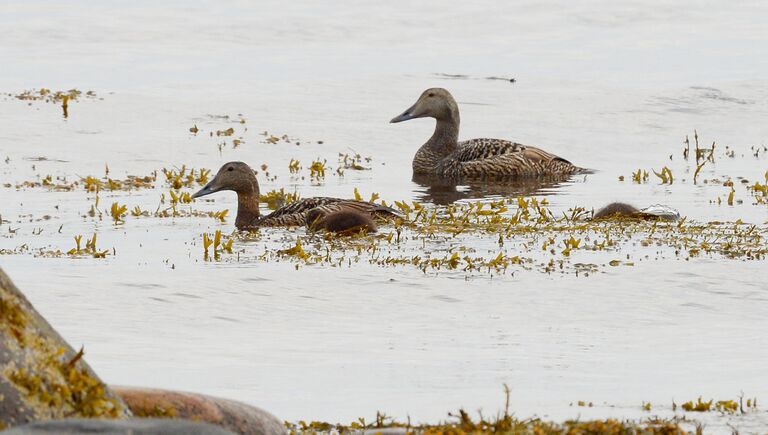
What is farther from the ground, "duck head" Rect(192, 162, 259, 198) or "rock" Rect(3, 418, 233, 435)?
"duck head" Rect(192, 162, 259, 198)

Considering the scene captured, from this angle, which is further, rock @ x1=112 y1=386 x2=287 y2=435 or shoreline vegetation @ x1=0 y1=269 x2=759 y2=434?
rock @ x1=112 y1=386 x2=287 y2=435

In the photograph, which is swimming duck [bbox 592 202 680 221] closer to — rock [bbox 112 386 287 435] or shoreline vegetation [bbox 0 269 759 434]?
shoreline vegetation [bbox 0 269 759 434]

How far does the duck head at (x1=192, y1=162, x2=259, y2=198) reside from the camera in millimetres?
15117

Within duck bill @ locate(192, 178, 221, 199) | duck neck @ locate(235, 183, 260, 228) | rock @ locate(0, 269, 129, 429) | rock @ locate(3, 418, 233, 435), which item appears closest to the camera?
rock @ locate(3, 418, 233, 435)

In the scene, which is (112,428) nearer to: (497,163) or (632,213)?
(632,213)

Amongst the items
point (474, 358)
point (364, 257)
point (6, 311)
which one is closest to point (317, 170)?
point (364, 257)

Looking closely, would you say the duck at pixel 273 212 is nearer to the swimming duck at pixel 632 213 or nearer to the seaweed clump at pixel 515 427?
the swimming duck at pixel 632 213

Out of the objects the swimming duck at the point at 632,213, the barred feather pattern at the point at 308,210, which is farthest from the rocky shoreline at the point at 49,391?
the swimming duck at the point at 632,213

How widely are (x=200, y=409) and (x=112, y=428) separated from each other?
1.49 meters

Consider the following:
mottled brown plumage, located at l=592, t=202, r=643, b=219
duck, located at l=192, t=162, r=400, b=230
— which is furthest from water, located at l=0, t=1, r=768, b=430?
mottled brown plumage, located at l=592, t=202, r=643, b=219

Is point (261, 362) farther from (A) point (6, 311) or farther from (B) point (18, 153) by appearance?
(B) point (18, 153)

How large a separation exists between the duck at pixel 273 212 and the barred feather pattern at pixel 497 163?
5785 mm

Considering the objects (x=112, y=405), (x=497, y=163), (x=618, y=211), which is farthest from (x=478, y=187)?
(x=112, y=405)

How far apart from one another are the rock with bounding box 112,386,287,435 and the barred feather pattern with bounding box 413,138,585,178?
14.4m
